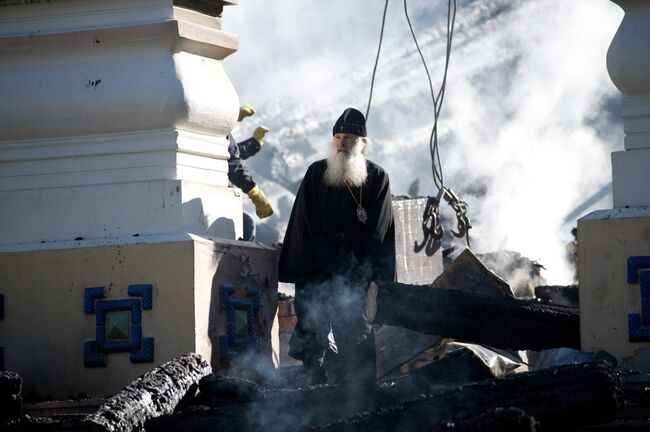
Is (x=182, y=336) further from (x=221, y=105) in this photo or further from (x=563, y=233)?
(x=563, y=233)

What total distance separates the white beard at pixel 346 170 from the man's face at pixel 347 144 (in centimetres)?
2

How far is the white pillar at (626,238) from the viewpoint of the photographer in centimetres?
745

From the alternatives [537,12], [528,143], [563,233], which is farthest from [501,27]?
[563,233]

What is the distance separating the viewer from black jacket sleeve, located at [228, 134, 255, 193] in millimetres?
12977

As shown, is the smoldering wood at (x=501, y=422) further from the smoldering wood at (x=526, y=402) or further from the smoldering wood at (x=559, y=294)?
the smoldering wood at (x=559, y=294)

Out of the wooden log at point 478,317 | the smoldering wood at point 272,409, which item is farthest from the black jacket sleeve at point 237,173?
the smoldering wood at point 272,409

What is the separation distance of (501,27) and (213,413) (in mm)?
20777

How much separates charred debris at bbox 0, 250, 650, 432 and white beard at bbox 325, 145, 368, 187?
770 mm

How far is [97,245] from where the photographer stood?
7.90m

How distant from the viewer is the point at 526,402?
5.81m

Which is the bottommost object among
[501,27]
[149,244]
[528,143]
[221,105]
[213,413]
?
[213,413]

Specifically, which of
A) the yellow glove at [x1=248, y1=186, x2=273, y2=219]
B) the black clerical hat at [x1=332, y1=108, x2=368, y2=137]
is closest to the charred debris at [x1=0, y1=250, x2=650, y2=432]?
the black clerical hat at [x1=332, y1=108, x2=368, y2=137]

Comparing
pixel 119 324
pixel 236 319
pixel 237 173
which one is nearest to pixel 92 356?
pixel 119 324

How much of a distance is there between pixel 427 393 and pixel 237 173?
22.3 ft
